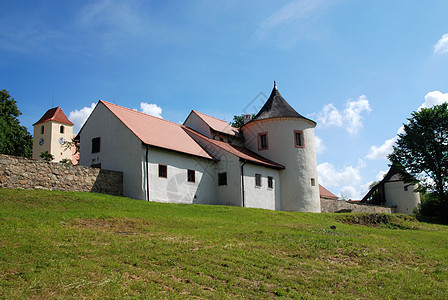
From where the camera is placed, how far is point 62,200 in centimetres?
1691

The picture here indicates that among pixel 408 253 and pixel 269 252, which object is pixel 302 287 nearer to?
pixel 269 252

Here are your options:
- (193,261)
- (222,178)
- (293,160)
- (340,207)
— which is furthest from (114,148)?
(340,207)

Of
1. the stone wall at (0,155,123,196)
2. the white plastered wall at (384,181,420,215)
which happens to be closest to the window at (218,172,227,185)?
the stone wall at (0,155,123,196)

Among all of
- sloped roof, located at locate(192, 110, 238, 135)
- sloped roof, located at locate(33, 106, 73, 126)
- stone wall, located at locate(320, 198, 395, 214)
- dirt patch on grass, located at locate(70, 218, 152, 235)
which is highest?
sloped roof, located at locate(33, 106, 73, 126)

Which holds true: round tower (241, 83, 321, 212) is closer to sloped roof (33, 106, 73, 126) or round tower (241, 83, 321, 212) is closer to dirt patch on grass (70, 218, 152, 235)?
dirt patch on grass (70, 218, 152, 235)

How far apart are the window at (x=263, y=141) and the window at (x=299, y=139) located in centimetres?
236

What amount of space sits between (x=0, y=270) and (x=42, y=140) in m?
59.5

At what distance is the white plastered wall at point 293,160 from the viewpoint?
29984mm

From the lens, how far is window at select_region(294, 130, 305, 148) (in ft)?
101

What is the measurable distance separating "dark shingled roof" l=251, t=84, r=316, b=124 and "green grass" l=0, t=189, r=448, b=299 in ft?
57.1

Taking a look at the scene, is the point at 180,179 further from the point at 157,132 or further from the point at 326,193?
the point at 326,193

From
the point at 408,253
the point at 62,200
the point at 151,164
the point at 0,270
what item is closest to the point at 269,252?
the point at 408,253

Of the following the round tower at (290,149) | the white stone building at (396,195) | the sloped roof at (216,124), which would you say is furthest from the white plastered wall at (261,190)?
the white stone building at (396,195)

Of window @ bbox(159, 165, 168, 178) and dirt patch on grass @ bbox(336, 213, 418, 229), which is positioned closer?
window @ bbox(159, 165, 168, 178)
